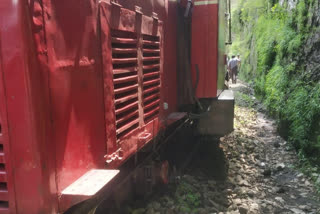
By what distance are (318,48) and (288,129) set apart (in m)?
1.88

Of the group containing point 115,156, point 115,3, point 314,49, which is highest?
point 115,3

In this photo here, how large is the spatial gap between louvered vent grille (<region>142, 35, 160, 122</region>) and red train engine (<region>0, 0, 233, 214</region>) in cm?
2

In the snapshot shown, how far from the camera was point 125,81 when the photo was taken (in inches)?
109

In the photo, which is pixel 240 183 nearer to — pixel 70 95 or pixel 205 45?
pixel 205 45

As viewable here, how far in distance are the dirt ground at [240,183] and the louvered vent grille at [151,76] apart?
3.93 ft

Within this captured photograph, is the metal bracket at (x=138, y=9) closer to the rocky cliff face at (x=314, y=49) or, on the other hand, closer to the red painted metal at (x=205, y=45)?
the red painted metal at (x=205, y=45)

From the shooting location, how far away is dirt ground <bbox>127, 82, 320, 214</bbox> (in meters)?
3.89

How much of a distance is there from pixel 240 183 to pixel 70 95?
3633 millimetres

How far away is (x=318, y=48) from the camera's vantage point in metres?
6.24

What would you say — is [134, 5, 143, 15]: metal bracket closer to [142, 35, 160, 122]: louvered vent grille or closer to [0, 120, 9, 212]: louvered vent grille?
[142, 35, 160, 122]: louvered vent grille

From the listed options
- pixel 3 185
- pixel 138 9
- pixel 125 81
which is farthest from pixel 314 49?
pixel 3 185

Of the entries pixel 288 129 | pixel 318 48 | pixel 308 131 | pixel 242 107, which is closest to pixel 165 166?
pixel 308 131

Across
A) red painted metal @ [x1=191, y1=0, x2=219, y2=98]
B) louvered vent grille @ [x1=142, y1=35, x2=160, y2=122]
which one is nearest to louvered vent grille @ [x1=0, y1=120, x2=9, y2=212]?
Answer: louvered vent grille @ [x1=142, y1=35, x2=160, y2=122]

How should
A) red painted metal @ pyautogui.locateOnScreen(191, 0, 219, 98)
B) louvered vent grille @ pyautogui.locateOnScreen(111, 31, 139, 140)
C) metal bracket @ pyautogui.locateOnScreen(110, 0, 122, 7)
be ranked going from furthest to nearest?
red painted metal @ pyautogui.locateOnScreen(191, 0, 219, 98), louvered vent grille @ pyautogui.locateOnScreen(111, 31, 139, 140), metal bracket @ pyautogui.locateOnScreen(110, 0, 122, 7)
